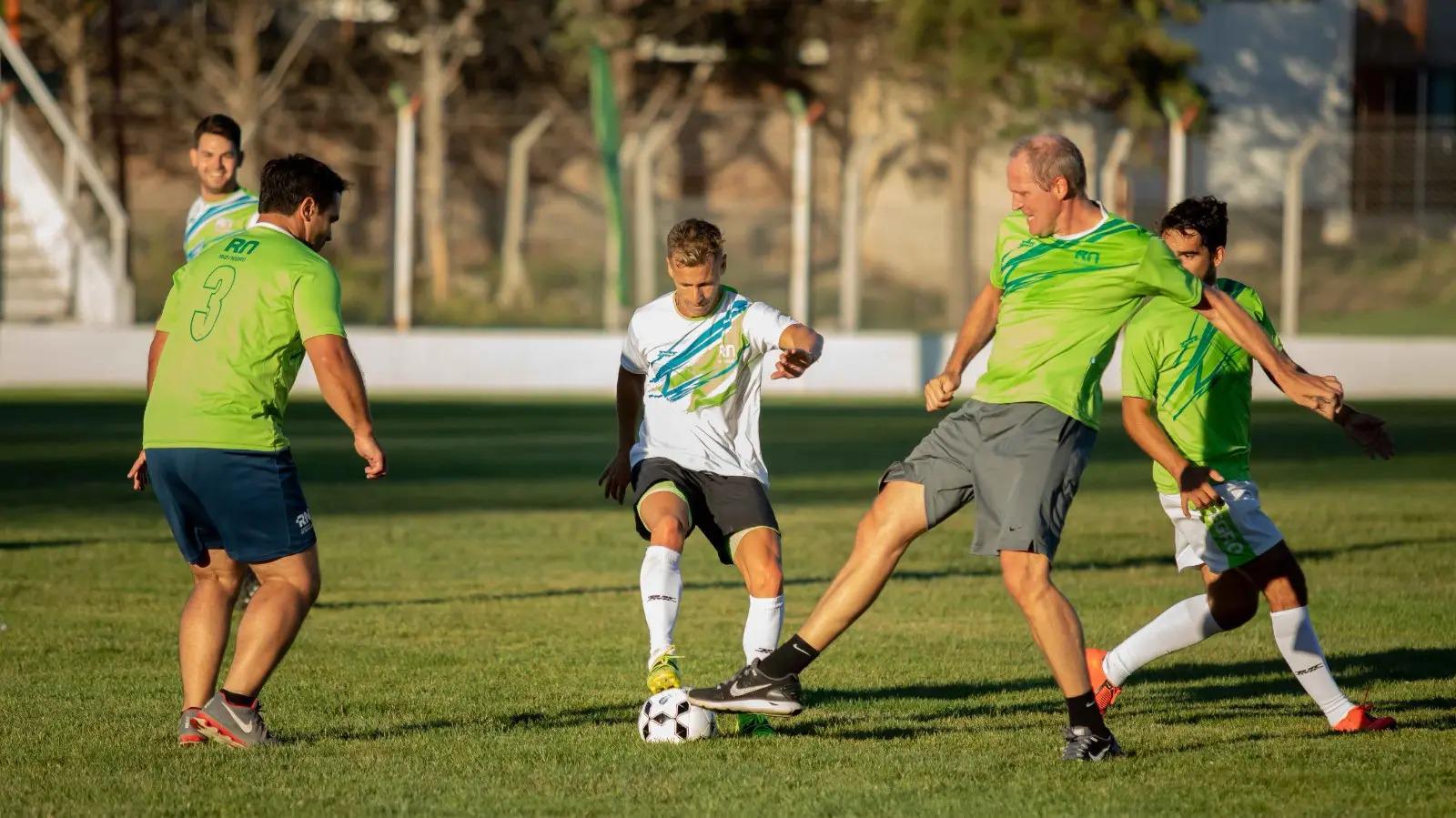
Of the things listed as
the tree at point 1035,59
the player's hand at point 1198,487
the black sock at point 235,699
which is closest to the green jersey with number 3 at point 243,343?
the black sock at point 235,699

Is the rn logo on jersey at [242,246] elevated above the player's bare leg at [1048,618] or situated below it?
above

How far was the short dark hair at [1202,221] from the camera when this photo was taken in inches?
271

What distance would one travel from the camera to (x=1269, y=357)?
6.13 meters

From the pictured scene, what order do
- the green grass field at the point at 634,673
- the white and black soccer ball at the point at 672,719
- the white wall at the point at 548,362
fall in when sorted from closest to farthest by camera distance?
the green grass field at the point at 634,673 → the white and black soccer ball at the point at 672,719 → the white wall at the point at 548,362

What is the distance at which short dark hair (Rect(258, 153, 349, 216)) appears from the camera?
6453 millimetres

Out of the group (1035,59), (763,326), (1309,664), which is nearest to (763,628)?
(763,326)

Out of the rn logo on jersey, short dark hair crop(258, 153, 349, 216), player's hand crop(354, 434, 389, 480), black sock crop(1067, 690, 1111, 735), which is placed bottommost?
black sock crop(1067, 690, 1111, 735)

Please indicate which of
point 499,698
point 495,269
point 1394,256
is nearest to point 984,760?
point 499,698

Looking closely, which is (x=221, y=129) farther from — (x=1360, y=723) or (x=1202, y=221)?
(x=1360, y=723)

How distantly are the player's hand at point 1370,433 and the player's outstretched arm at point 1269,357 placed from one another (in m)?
0.09

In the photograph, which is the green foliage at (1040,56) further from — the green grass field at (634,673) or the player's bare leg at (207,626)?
the player's bare leg at (207,626)

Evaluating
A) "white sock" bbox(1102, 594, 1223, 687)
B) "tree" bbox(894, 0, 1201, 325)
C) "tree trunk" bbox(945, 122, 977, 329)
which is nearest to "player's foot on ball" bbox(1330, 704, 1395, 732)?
"white sock" bbox(1102, 594, 1223, 687)

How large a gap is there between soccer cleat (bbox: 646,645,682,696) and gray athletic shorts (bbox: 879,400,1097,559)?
1.00 metres

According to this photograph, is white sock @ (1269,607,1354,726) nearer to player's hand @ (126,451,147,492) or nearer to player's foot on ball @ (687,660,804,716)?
player's foot on ball @ (687,660,804,716)
